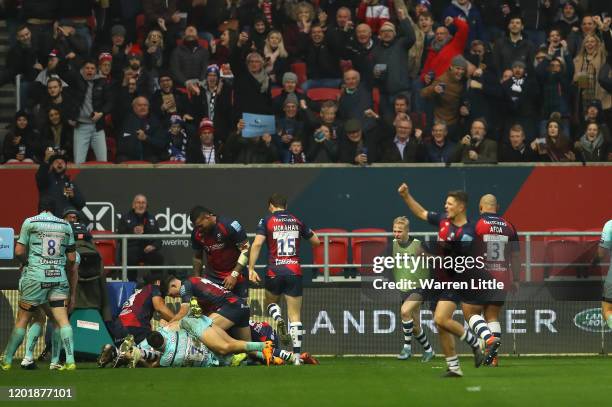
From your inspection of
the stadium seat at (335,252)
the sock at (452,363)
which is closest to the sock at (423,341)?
the stadium seat at (335,252)

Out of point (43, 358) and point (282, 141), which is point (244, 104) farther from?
point (43, 358)

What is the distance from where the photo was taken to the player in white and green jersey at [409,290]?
19531 mm

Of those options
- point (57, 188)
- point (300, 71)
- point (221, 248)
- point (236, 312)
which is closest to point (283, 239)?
point (221, 248)

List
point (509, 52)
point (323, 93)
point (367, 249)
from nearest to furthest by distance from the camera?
point (367, 249), point (509, 52), point (323, 93)

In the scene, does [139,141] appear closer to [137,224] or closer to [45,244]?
[137,224]

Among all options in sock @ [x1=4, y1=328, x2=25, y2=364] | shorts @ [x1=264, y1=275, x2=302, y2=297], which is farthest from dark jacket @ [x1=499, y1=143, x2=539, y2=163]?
sock @ [x1=4, y1=328, x2=25, y2=364]

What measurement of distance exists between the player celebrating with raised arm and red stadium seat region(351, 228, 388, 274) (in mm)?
4170

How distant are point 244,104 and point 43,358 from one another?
5.82m

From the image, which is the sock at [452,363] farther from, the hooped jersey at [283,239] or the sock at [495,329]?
the hooped jersey at [283,239]

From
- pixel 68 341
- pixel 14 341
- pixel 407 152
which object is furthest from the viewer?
pixel 407 152

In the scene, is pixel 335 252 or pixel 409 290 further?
pixel 335 252

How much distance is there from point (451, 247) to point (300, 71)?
346 inches

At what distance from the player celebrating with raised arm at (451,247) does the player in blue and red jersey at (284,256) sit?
2620mm

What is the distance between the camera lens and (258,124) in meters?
23.4
